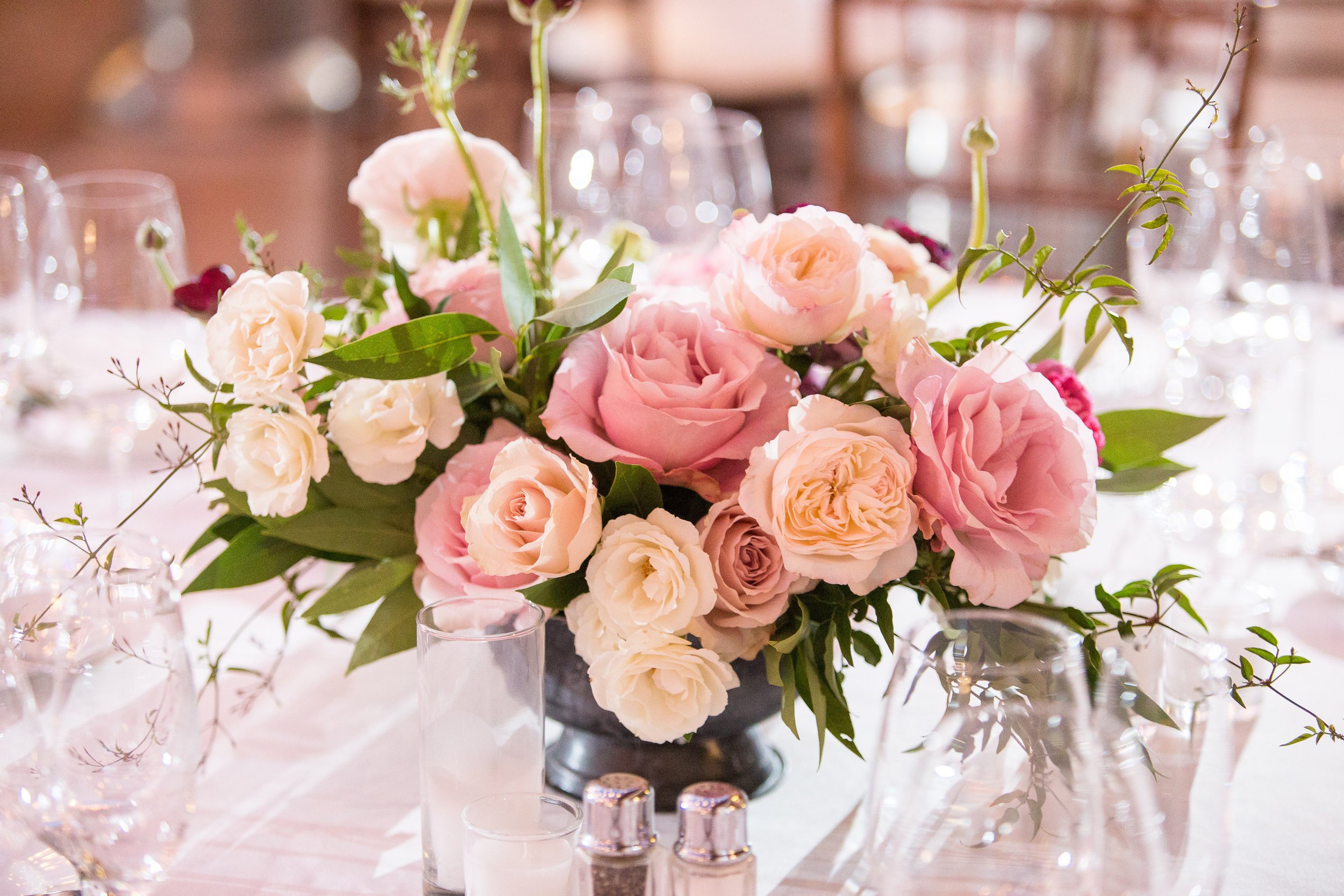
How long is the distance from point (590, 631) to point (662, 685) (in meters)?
0.05

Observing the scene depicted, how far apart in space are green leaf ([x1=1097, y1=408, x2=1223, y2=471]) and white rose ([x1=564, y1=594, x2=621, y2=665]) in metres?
0.31

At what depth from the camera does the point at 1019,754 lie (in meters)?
0.44

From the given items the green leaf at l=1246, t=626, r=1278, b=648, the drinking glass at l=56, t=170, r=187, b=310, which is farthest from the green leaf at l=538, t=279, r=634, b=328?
the drinking glass at l=56, t=170, r=187, b=310

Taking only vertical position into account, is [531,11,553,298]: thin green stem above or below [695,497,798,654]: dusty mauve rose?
above

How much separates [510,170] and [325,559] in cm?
28

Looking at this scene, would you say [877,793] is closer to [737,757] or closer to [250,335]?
[737,757]

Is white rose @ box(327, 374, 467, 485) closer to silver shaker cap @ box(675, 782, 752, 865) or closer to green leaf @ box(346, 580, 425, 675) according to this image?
green leaf @ box(346, 580, 425, 675)

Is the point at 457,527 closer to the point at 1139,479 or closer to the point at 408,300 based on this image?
the point at 408,300

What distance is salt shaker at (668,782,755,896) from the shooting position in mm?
537

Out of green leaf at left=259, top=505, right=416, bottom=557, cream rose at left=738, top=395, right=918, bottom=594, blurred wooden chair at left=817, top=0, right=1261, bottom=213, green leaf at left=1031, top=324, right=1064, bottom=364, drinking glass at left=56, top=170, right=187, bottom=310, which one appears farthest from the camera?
blurred wooden chair at left=817, top=0, right=1261, bottom=213

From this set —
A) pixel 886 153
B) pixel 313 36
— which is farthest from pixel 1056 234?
pixel 313 36

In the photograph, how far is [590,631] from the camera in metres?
0.60

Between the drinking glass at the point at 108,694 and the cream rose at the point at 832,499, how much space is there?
0.95ft

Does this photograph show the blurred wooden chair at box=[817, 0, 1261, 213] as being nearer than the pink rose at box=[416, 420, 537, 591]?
No
